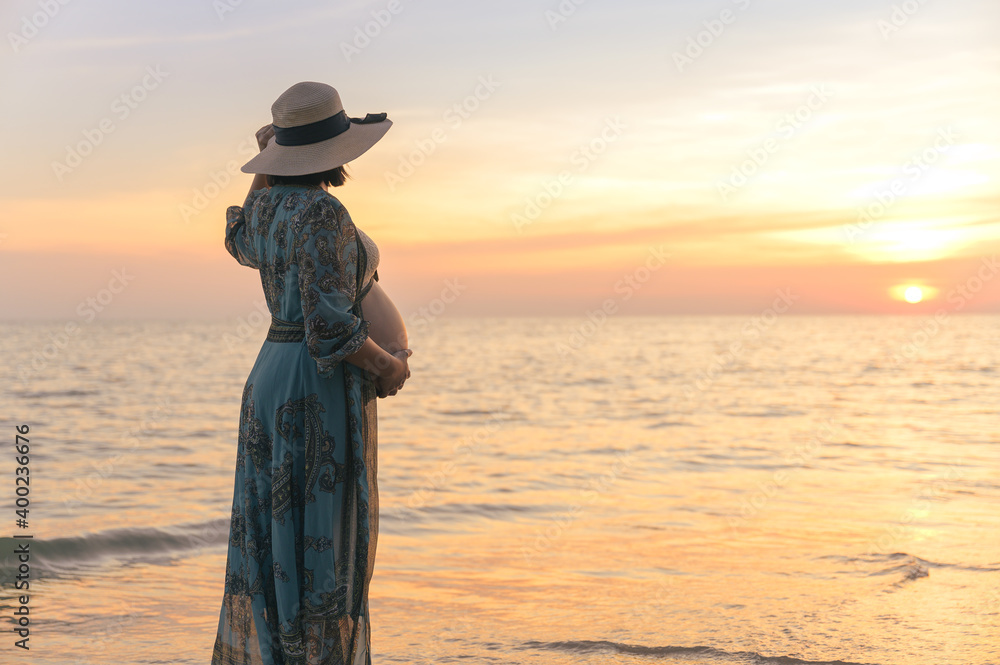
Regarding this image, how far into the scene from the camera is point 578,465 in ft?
36.1

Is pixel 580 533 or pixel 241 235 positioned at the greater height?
pixel 241 235

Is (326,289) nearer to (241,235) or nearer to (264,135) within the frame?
(241,235)

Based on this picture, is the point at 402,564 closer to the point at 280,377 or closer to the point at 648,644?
→ the point at 648,644

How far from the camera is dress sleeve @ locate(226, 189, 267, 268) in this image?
2562 millimetres

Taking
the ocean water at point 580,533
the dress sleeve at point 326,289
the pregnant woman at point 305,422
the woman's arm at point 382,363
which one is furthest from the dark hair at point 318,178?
the ocean water at point 580,533

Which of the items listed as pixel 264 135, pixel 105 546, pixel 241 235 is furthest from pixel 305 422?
pixel 105 546

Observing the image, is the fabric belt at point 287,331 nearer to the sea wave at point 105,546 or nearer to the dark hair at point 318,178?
the dark hair at point 318,178

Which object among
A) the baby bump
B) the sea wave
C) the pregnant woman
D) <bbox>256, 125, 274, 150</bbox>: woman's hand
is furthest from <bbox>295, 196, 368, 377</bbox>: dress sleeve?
the sea wave

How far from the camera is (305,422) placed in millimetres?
2443

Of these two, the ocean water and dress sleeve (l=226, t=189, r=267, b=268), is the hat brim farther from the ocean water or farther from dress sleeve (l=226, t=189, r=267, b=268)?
the ocean water

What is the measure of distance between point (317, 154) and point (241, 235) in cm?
38

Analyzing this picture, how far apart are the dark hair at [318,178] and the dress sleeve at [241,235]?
0.21 ft

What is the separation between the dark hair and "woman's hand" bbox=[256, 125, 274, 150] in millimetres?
248

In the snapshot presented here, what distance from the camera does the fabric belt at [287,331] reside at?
2453 mm
